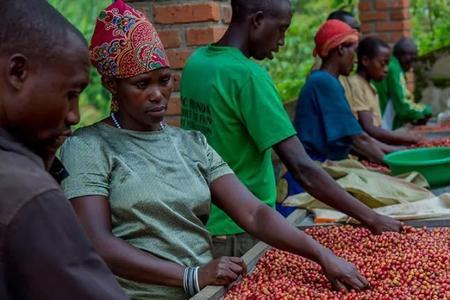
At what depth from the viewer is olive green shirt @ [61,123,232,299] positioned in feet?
7.97

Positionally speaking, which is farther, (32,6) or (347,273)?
(347,273)

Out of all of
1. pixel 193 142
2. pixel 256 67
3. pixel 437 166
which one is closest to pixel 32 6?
pixel 193 142

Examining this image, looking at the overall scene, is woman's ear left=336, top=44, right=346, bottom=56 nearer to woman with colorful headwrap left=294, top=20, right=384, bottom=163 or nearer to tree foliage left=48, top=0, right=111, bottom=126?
woman with colorful headwrap left=294, top=20, right=384, bottom=163

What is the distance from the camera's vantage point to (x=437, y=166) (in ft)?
14.6

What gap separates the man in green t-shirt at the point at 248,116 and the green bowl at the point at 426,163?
1.20 m

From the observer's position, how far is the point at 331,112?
15.5 feet

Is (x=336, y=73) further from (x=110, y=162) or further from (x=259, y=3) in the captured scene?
(x=110, y=162)

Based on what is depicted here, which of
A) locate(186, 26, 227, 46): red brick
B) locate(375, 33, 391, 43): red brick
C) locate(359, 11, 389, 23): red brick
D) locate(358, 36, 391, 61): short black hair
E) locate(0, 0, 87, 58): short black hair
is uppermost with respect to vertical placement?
locate(0, 0, 87, 58): short black hair

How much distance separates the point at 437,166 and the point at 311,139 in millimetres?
777

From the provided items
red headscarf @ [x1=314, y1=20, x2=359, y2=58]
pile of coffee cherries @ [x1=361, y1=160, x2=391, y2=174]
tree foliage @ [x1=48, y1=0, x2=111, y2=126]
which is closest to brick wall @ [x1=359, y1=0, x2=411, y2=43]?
tree foliage @ [x1=48, y1=0, x2=111, y2=126]

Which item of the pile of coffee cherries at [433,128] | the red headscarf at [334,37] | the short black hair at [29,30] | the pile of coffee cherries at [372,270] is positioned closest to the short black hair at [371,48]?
the pile of coffee cherries at [433,128]

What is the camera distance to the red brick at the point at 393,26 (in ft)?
30.0

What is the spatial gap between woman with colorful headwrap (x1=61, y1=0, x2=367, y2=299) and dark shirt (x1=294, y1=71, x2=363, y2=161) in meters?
2.12

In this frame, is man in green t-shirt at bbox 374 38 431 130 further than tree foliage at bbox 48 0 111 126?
Yes
